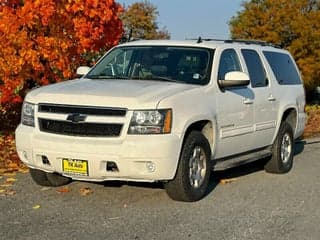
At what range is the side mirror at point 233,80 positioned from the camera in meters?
7.42

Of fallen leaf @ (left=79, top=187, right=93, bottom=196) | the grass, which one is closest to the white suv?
fallen leaf @ (left=79, top=187, right=93, bottom=196)

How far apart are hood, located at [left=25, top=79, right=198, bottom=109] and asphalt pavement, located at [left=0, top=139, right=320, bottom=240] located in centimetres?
110

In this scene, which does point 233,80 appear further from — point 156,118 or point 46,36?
point 46,36

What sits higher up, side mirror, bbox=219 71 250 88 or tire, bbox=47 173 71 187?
side mirror, bbox=219 71 250 88

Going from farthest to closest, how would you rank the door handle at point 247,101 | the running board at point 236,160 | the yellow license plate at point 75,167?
the door handle at point 247,101 < the running board at point 236,160 < the yellow license plate at point 75,167

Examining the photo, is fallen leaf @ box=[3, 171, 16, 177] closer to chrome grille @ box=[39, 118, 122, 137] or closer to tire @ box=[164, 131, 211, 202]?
chrome grille @ box=[39, 118, 122, 137]

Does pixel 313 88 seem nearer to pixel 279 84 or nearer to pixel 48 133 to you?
pixel 279 84

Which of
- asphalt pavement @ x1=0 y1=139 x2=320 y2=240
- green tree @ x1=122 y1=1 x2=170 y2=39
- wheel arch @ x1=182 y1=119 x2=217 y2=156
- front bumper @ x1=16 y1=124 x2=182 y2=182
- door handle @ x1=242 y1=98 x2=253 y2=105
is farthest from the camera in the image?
green tree @ x1=122 y1=1 x2=170 y2=39

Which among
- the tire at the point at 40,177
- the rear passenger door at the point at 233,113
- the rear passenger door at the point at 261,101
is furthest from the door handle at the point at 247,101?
the tire at the point at 40,177

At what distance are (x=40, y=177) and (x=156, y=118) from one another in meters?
1.90

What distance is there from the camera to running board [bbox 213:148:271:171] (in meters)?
7.65

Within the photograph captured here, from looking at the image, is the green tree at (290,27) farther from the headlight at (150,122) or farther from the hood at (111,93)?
the headlight at (150,122)

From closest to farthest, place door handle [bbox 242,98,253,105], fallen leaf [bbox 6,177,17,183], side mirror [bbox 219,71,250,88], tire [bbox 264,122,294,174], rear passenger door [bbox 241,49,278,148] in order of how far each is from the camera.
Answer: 1. side mirror [bbox 219,71,250,88]
2. door handle [bbox 242,98,253,105]
3. fallen leaf [bbox 6,177,17,183]
4. rear passenger door [bbox 241,49,278,148]
5. tire [bbox 264,122,294,174]

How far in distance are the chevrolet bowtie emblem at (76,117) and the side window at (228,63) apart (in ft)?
6.19
